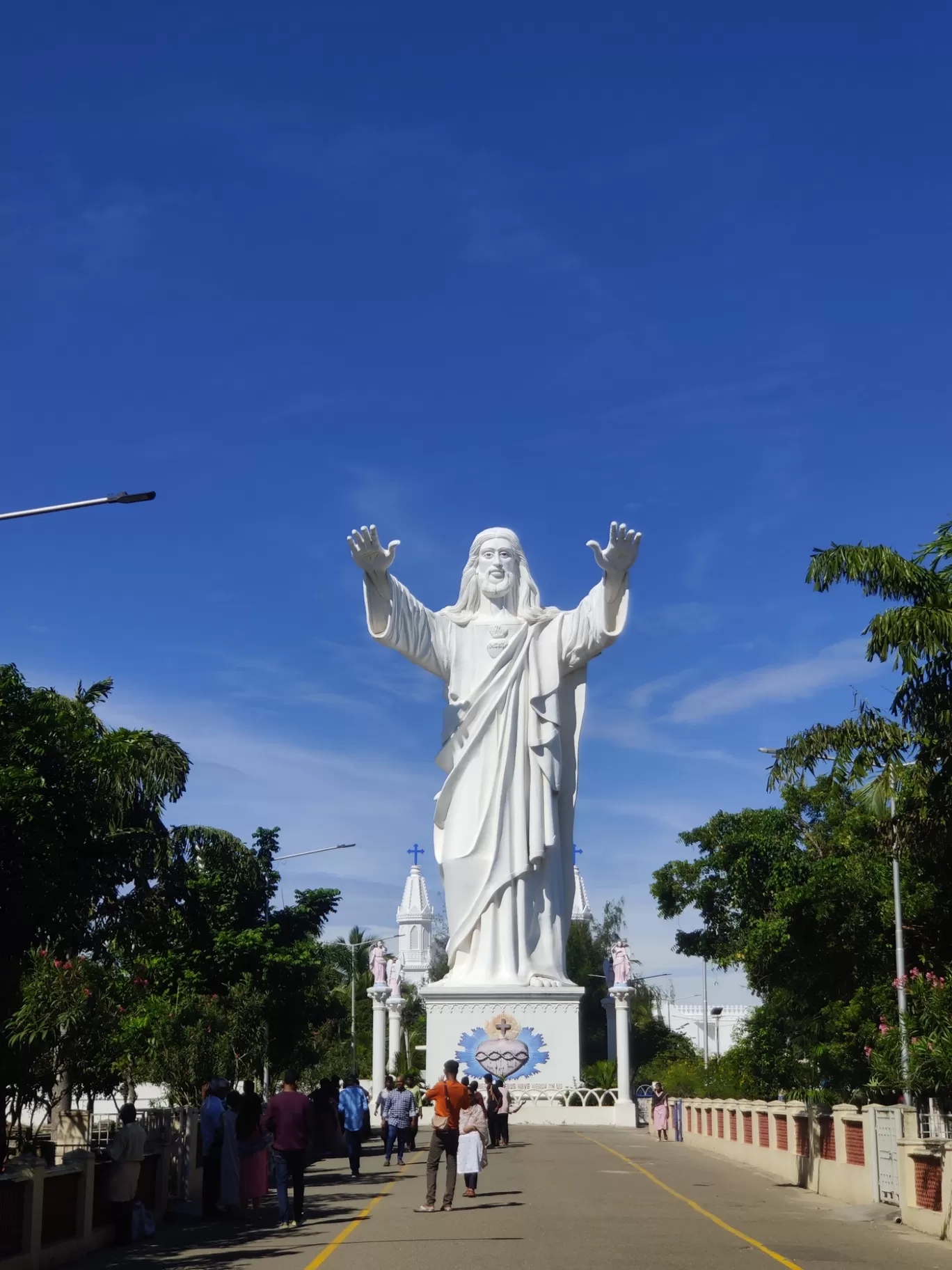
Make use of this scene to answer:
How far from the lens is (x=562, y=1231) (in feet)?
43.8

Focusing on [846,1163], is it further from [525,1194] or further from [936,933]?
[936,933]

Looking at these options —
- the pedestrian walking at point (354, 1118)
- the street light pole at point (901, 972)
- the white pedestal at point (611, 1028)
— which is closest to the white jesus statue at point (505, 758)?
the white pedestal at point (611, 1028)

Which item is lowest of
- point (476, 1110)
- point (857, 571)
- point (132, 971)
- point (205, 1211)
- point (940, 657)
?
point (205, 1211)

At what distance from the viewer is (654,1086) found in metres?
36.4

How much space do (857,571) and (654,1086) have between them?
2257 cm

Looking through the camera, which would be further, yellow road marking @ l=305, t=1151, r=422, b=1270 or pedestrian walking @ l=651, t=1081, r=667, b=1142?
pedestrian walking @ l=651, t=1081, r=667, b=1142

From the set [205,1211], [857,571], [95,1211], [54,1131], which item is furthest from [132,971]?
[857,571]

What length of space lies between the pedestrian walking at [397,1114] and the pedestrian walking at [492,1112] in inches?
65.6

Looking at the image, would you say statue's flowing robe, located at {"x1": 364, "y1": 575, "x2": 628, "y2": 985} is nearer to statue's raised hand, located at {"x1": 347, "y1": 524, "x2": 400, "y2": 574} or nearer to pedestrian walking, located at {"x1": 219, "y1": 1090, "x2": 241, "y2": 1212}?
statue's raised hand, located at {"x1": 347, "y1": 524, "x2": 400, "y2": 574}

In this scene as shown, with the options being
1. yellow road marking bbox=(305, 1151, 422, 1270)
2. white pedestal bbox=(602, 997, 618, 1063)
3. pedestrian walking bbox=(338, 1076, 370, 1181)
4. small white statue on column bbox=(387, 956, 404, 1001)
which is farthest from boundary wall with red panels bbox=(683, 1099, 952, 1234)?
white pedestal bbox=(602, 997, 618, 1063)

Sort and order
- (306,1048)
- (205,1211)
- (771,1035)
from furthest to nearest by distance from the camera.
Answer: (306,1048) → (771,1035) → (205,1211)

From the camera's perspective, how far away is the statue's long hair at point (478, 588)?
4497 cm

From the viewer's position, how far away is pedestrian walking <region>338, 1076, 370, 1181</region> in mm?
20672

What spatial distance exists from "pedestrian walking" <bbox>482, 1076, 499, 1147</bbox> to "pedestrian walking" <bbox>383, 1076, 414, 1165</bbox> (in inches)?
65.6
